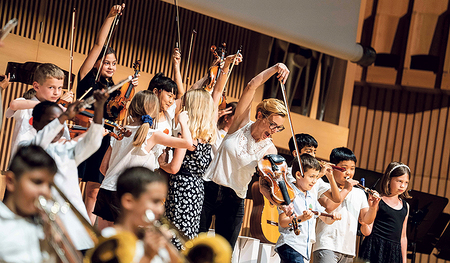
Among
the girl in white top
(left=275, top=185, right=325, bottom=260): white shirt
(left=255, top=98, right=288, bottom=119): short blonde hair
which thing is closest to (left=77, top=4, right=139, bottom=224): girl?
the girl in white top

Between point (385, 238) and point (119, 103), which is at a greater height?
point (119, 103)

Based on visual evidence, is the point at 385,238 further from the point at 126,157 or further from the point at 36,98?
the point at 36,98

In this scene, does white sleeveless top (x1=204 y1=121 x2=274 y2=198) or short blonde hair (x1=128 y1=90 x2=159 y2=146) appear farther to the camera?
white sleeveless top (x1=204 y1=121 x2=274 y2=198)

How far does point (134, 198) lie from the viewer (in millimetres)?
2230

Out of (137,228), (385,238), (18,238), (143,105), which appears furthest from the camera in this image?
(385,238)

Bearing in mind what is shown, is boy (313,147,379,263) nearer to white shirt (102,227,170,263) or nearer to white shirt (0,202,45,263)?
white shirt (102,227,170,263)

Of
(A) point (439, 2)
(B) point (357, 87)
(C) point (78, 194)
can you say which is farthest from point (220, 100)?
(A) point (439, 2)

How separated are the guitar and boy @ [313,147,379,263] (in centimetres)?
43

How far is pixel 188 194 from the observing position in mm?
3441

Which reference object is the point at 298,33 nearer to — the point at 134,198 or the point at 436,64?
the point at 436,64

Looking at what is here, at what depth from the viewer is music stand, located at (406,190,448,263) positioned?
518cm

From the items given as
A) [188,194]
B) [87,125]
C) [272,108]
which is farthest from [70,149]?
[272,108]

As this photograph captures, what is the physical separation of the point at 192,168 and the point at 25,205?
163 cm

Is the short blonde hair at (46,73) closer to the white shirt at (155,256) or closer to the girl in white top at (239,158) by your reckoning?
the girl in white top at (239,158)
